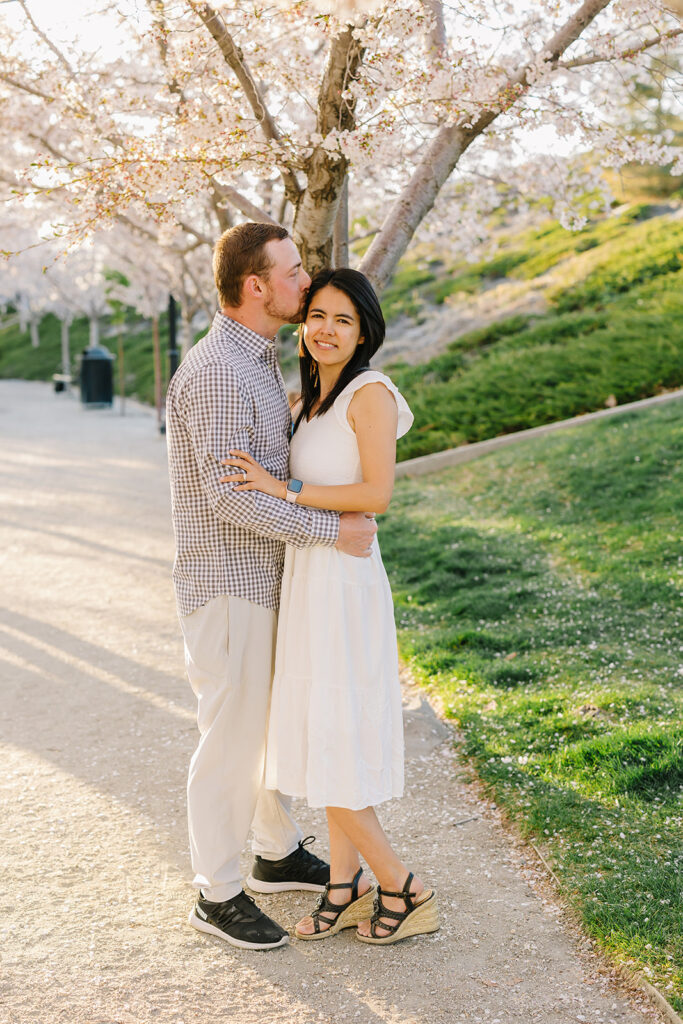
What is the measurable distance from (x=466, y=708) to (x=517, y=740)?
1.73ft

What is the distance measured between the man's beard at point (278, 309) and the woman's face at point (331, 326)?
0.06 m

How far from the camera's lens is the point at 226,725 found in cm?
326

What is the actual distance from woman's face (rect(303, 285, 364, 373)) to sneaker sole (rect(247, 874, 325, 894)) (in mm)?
1952

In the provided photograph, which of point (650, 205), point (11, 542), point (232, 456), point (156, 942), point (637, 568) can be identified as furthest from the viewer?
point (650, 205)

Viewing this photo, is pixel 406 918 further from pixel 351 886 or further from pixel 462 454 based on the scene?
pixel 462 454

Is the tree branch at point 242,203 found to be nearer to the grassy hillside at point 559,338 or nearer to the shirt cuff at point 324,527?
the shirt cuff at point 324,527

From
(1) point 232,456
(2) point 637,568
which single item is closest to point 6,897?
(1) point 232,456

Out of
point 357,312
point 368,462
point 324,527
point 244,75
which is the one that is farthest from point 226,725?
point 244,75

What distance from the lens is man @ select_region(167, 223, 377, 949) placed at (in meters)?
3.08

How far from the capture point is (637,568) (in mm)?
6883

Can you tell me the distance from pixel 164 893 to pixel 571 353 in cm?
1064

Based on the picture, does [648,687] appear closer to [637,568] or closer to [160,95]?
[637,568]

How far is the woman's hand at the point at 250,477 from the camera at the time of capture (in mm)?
3057

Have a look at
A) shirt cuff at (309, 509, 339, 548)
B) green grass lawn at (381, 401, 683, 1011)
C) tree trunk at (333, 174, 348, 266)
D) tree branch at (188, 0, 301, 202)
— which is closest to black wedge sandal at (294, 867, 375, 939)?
green grass lawn at (381, 401, 683, 1011)
